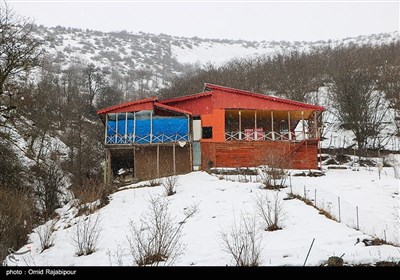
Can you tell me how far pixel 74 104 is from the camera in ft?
114

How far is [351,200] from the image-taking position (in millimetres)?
14930

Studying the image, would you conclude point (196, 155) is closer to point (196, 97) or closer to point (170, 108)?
point (170, 108)

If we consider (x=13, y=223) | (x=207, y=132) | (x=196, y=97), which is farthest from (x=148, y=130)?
(x=13, y=223)

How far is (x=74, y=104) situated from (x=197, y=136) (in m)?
16.8

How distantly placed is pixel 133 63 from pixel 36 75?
129 ft

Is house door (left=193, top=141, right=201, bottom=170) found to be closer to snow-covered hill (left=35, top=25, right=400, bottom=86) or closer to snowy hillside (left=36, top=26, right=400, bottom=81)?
snow-covered hill (left=35, top=25, right=400, bottom=86)

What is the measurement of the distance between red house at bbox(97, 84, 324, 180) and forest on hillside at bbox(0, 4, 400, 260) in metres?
4.18

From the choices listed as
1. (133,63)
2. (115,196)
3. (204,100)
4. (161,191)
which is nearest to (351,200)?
(161,191)

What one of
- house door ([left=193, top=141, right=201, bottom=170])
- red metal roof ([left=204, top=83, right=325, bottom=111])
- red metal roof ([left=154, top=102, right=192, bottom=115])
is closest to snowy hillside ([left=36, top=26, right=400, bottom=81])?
red metal roof ([left=154, top=102, right=192, bottom=115])

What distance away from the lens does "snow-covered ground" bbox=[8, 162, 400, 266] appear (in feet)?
23.7

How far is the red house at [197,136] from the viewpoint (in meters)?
23.8

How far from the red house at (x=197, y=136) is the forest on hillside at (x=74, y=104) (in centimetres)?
418

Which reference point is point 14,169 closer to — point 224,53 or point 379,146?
point 379,146

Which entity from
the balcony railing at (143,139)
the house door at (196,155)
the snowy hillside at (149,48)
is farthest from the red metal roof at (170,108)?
the snowy hillside at (149,48)
